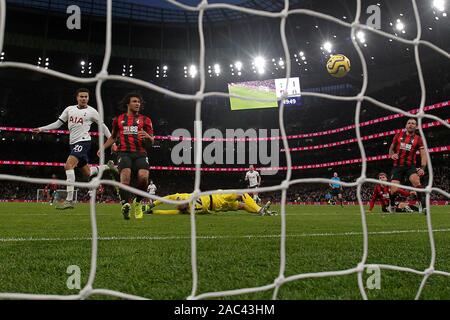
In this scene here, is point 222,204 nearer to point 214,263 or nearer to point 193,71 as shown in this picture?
point 214,263

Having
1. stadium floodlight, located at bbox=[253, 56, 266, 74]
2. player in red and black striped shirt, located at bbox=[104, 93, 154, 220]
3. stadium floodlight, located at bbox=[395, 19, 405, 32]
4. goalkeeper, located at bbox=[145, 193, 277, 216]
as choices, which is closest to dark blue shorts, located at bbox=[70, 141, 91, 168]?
player in red and black striped shirt, located at bbox=[104, 93, 154, 220]

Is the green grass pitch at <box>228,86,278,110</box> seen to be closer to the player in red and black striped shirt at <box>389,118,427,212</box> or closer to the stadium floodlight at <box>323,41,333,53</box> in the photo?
the stadium floodlight at <box>323,41,333,53</box>

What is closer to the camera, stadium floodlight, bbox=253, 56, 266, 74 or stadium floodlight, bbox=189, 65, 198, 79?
stadium floodlight, bbox=253, 56, 266, 74

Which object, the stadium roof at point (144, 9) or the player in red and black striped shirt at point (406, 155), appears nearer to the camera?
the player in red and black striped shirt at point (406, 155)

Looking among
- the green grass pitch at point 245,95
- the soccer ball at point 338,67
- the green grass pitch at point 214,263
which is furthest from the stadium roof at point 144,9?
the green grass pitch at point 214,263

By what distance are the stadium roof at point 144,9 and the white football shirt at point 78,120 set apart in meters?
23.2

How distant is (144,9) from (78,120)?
1083 inches

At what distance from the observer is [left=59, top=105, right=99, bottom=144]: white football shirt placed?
6531mm

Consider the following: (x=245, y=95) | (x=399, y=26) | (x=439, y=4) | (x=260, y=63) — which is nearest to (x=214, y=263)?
(x=439, y=4)

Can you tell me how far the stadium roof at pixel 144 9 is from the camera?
28.9 m

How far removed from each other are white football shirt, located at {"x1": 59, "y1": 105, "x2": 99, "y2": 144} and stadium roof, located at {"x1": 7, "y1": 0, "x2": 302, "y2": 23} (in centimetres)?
2321

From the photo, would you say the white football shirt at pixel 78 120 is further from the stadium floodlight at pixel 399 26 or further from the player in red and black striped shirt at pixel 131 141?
the stadium floodlight at pixel 399 26

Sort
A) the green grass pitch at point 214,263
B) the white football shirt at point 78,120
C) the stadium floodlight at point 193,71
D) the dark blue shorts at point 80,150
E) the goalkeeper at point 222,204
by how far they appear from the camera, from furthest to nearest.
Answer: the stadium floodlight at point 193,71 < the goalkeeper at point 222,204 < the dark blue shorts at point 80,150 < the white football shirt at point 78,120 < the green grass pitch at point 214,263
